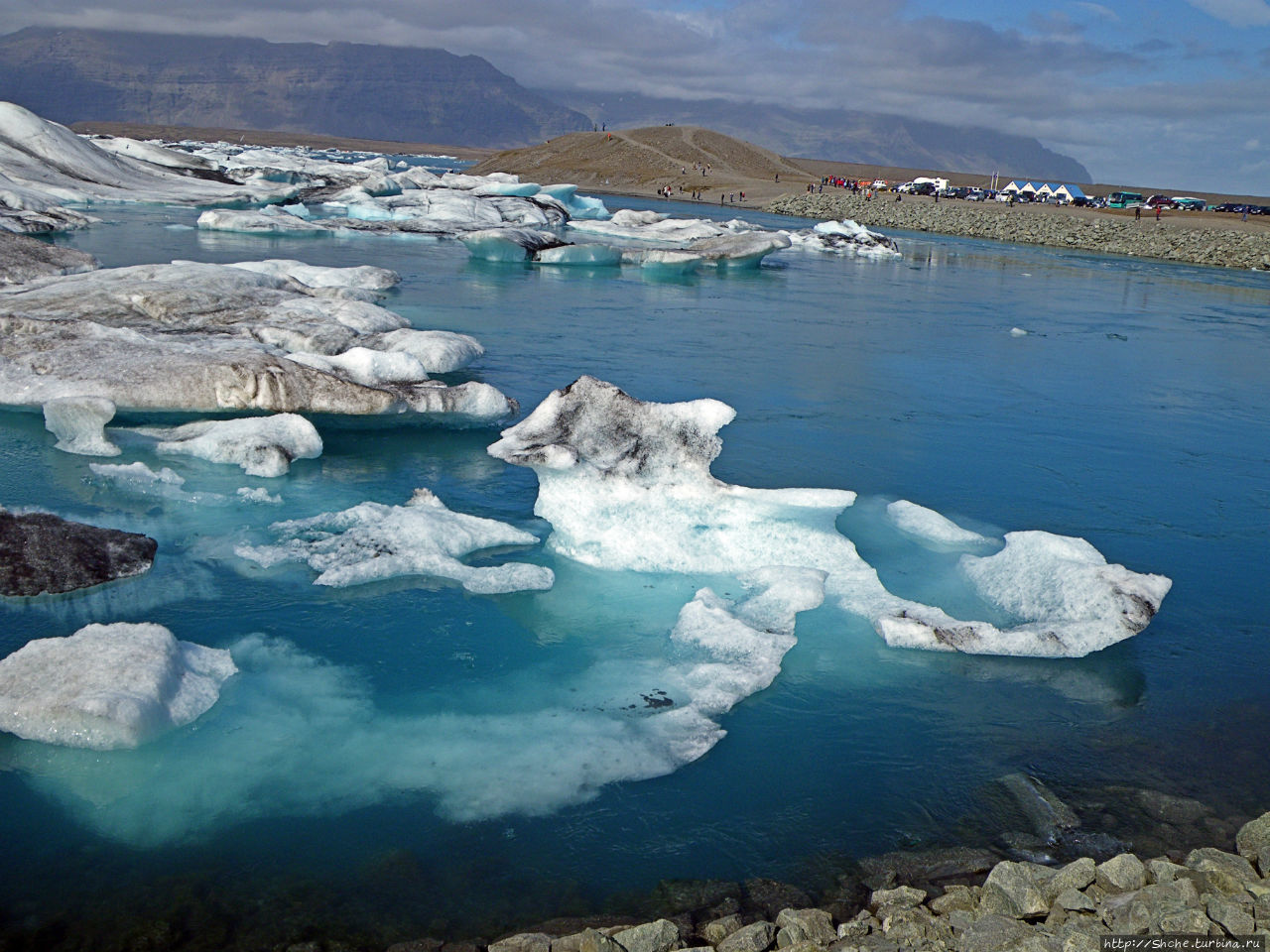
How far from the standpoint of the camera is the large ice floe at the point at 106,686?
446cm

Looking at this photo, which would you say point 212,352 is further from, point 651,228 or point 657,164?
point 657,164

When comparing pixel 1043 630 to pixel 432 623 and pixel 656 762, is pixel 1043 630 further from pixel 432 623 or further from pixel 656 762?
pixel 432 623

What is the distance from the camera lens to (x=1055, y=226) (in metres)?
41.3

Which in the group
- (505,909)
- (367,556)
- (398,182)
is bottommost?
(505,909)

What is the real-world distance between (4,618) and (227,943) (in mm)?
3015

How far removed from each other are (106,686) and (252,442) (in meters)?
3.81

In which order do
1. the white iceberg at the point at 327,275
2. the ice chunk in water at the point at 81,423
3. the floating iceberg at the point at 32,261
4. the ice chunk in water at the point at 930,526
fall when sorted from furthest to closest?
the white iceberg at the point at 327,275 → the floating iceberg at the point at 32,261 → the ice chunk in water at the point at 81,423 → the ice chunk in water at the point at 930,526

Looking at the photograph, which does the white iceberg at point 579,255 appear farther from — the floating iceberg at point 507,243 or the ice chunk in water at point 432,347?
the ice chunk in water at point 432,347

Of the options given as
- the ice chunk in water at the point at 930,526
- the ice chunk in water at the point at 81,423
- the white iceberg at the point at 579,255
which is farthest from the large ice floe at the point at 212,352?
the white iceberg at the point at 579,255

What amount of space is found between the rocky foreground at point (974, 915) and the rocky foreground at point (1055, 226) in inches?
1425

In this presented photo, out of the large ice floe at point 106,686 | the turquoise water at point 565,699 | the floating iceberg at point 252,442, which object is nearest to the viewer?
the turquoise water at point 565,699

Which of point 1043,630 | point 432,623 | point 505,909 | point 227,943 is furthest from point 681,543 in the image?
point 227,943

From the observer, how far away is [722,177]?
62.2 meters

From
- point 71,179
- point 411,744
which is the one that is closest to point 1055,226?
point 71,179
